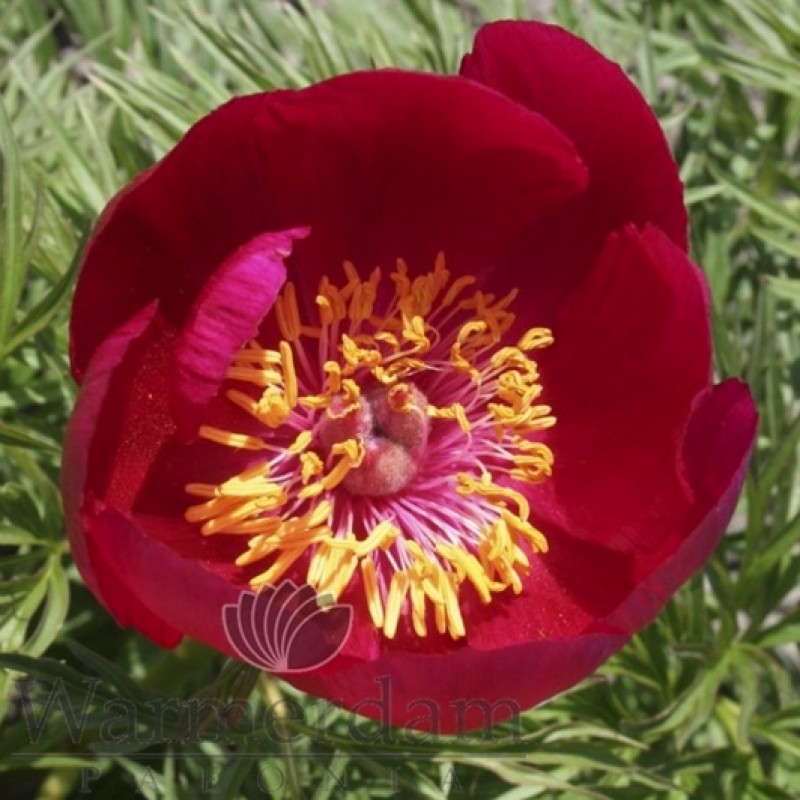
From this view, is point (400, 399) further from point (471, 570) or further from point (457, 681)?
point (457, 681)

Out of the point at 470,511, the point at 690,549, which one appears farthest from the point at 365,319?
the point at 690,549

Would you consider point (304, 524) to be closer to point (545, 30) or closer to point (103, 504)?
point (103, 504)

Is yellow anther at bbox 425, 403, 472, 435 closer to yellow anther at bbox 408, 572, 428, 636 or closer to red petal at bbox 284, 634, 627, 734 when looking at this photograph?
yellow anther at bbox 408, 572, 428, 636

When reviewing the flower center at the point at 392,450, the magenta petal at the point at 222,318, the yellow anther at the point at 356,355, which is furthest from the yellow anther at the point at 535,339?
the magenta petal at the point at 222,318

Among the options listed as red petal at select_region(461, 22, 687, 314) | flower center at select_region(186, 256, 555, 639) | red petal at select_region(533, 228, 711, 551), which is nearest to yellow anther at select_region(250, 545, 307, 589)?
flower center at select_region(186, 256, 555, 639)

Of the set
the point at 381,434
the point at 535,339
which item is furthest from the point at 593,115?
the point at 381,434
